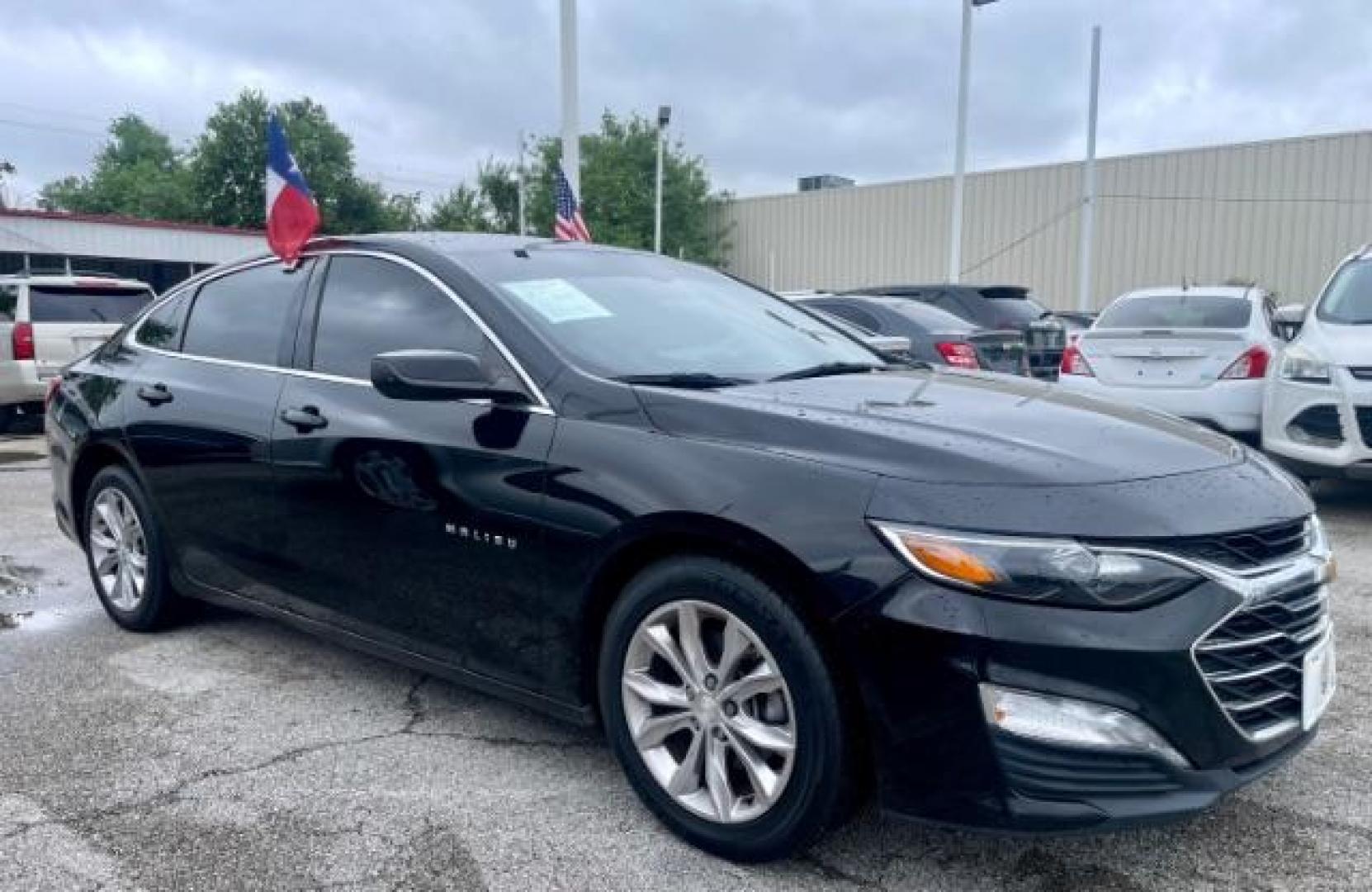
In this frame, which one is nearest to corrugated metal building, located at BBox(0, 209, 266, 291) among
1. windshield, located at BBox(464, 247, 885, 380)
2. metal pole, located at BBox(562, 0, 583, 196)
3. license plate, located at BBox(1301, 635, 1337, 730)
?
metal pole, located at BBox(562, 0, 583, 196)

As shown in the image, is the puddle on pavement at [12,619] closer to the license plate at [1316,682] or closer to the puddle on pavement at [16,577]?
the puddle on pavement at [16,577]

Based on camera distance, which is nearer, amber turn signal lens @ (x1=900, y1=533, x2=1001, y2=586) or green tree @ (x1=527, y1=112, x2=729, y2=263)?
amber turn signal lens @ (x1=900, y1=533, x2=1001, y2=586)

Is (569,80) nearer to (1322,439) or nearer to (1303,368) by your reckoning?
(1303,368)

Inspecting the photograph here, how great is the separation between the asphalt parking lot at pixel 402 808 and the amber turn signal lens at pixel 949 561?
30.4 inches

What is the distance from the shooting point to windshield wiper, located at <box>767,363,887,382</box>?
10.8ft

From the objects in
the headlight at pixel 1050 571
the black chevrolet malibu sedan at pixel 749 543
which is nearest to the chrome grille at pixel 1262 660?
the black chevrolet malibu sedan at pixel 749 543

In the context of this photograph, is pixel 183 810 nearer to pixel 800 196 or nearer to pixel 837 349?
pixel 837 349

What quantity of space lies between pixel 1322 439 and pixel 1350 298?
1.25 metres

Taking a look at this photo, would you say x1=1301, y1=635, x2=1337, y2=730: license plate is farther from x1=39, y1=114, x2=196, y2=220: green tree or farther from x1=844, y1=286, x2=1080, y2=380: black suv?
x1=39, y1=114, x2=196, y2=220: green tree

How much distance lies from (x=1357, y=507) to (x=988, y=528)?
6063 millimetres

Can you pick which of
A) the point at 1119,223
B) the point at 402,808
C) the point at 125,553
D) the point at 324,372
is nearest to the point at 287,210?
the point at 324,372

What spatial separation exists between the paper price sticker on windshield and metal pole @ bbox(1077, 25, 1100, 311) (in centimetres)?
2176

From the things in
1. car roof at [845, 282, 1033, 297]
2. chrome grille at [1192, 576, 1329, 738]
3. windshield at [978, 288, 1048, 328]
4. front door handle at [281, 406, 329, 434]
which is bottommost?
chrome grille at [1192, 576, 1329, 738]

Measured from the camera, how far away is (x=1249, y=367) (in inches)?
291
